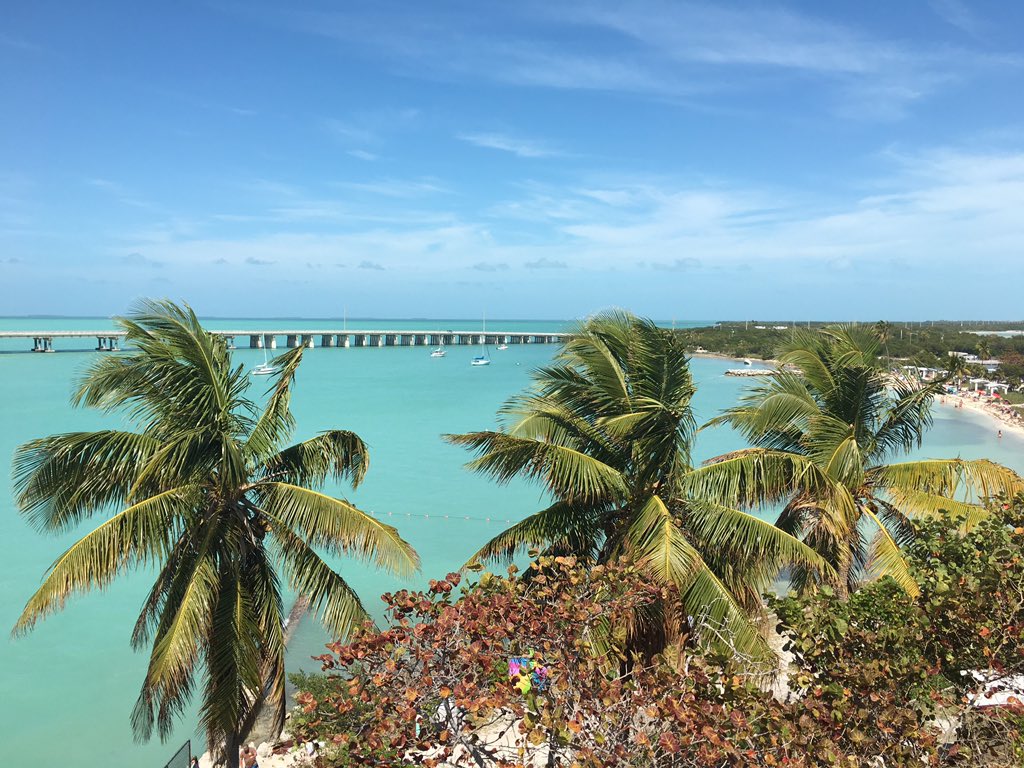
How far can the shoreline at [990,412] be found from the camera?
Answer: 49.6 meters

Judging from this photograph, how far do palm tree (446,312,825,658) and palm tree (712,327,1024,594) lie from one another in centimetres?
60

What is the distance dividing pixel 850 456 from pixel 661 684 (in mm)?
4089

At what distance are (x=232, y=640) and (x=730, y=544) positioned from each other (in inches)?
169

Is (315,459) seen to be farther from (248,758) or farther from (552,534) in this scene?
(248,758)

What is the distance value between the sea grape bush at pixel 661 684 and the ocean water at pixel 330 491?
458 cm

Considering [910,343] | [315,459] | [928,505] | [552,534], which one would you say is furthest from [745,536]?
[910,343]

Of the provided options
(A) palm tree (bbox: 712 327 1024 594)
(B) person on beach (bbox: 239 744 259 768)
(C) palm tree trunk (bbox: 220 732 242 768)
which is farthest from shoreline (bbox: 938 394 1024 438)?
(C) palm tree trunk (bbox: 220 732 242 768)

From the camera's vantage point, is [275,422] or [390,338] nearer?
[275,422]

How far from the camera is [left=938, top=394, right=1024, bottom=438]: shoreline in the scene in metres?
49.6

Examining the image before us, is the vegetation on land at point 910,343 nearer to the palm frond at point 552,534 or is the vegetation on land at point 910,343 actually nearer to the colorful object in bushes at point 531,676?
the palm frond at point 552,534

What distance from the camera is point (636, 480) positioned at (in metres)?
7.25

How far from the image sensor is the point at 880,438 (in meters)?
8.49

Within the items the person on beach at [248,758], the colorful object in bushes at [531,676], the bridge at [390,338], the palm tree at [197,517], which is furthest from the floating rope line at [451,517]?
the bridge at [390,338]

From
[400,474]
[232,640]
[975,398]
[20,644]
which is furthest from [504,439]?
[975,398]
